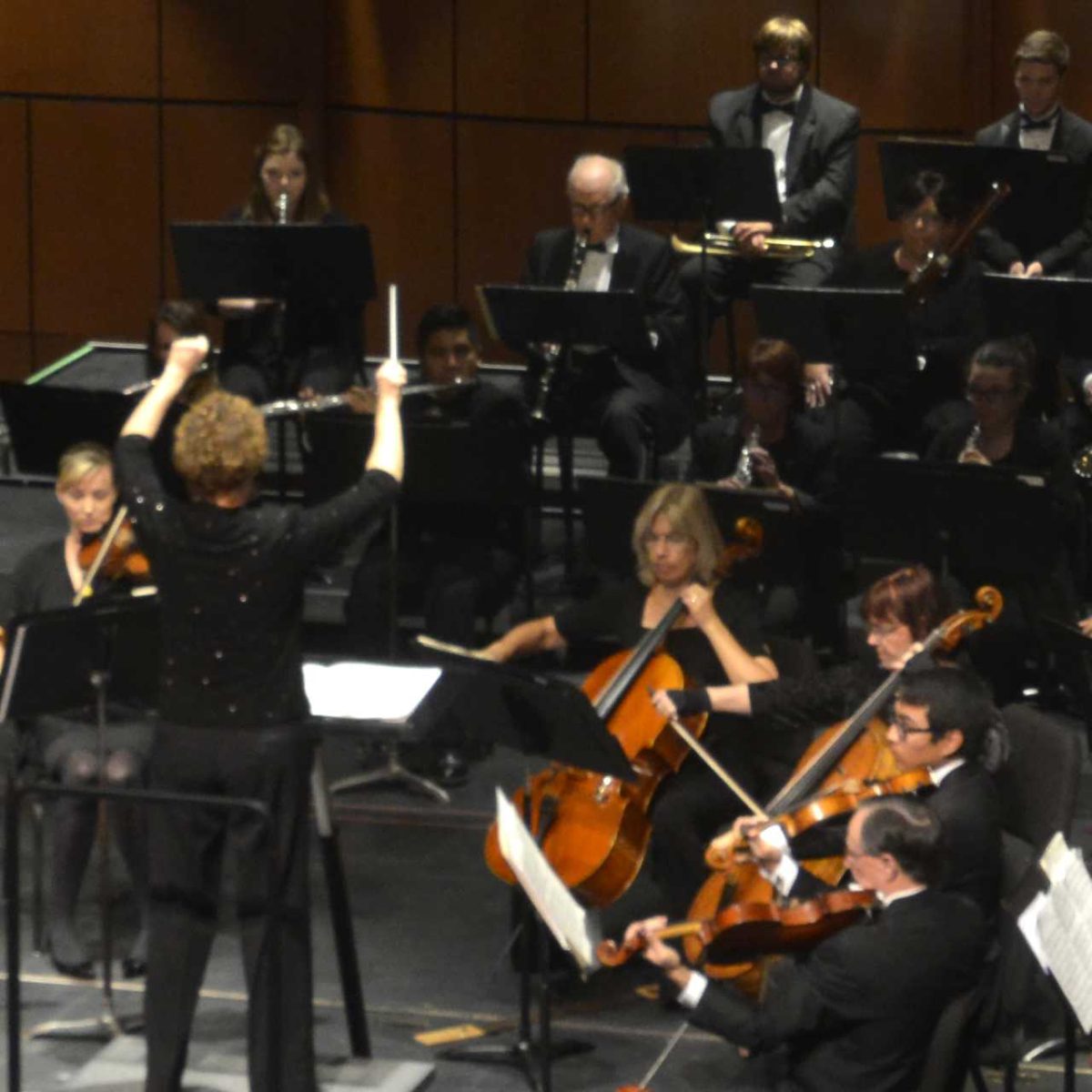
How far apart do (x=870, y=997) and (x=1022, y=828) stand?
3.01 feet

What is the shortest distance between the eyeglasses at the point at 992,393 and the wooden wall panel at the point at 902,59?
3079mm

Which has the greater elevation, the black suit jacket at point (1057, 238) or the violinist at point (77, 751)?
the black suit jacket at point (1057, 238)

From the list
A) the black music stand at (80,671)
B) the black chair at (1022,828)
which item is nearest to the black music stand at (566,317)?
the black music stand at (80,671)

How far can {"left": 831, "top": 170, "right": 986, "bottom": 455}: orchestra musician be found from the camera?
7750 millimetres

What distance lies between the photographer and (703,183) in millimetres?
7852

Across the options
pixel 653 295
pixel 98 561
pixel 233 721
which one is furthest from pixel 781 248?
pixel 233 721

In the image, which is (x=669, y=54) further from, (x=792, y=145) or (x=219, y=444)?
(x=219, y=444)

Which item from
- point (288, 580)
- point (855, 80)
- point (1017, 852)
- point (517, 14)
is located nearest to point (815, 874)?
point (1017, 852)

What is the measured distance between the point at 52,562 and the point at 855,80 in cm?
496

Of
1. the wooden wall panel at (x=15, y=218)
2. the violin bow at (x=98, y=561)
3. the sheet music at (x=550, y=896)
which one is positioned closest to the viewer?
the sheet music at (x=550, y=896)

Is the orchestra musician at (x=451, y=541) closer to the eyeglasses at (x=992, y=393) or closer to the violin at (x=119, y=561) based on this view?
the violin at (x=119, y=561)

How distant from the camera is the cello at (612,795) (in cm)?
550

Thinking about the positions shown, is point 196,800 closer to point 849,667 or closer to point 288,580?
point 288,580

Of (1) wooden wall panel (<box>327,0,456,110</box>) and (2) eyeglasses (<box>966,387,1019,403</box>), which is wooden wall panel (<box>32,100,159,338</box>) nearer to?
(1) wooden wall panel (<box>327,0,456,110</box>)
